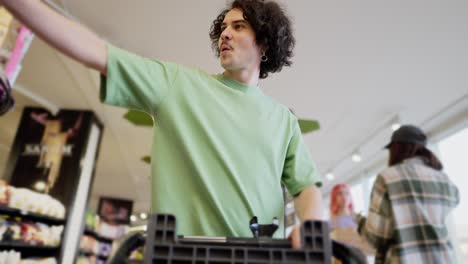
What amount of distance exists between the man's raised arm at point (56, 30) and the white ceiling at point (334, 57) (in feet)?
7.28

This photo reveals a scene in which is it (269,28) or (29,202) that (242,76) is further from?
(29,202)

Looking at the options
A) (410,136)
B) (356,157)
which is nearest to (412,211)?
(410,136)

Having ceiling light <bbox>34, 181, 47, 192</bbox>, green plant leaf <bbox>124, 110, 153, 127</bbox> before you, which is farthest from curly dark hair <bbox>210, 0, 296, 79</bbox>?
ceiling light <bbox>34, 181, 47, 192</bbox>

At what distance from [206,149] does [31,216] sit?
3561 mm

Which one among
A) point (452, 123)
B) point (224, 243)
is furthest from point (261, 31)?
point (452, 123)

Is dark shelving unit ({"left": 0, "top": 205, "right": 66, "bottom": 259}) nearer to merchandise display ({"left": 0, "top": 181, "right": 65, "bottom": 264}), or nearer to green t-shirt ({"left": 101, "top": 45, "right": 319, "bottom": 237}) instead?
merchandise display ({"left": 0, "top": 181, "right": 65, "bottom": 264})

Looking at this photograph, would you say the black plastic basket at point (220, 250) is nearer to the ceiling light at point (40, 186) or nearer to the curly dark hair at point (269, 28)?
the curly dark hair at point (269, 28)

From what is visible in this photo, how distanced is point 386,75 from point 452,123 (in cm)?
184

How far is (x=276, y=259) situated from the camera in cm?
40

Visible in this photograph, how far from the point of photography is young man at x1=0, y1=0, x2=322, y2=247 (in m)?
→ 0.61

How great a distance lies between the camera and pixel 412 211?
5.46 ft

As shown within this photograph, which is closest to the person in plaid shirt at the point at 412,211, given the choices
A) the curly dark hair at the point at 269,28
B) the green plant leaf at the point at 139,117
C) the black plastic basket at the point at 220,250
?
the curly dark hair at the point at 269,28

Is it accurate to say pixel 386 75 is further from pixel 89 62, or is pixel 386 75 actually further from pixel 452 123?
pixel 89 62

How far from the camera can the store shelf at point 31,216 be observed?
2988 mm
